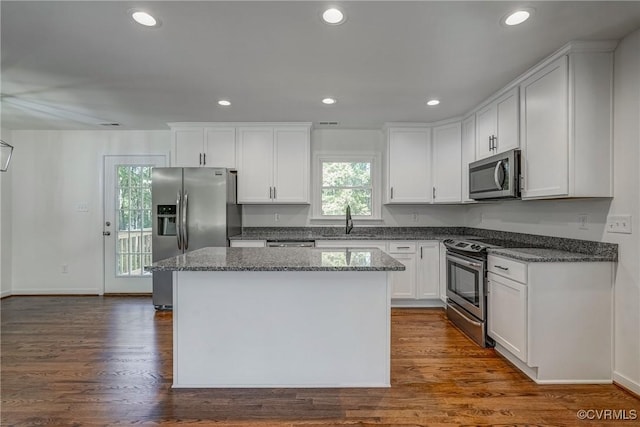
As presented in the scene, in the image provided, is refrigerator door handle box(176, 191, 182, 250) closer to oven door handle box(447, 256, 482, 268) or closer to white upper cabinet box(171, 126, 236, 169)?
white upper cabinet box(171, 126, 236, 169)

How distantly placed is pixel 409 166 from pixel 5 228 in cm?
569

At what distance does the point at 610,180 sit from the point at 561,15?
1173 mm

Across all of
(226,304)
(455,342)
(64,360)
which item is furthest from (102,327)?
(455,342)

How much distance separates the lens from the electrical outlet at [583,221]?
244 centimetres

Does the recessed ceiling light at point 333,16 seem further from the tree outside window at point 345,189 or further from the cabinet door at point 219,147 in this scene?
the tree outside window at point 345,189

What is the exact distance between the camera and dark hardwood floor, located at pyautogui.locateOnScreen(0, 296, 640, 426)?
186 centimetres

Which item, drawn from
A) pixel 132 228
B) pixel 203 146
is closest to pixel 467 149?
pixel 203 146

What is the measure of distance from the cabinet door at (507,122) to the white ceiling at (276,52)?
0.49 feet

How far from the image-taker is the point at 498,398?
206cm

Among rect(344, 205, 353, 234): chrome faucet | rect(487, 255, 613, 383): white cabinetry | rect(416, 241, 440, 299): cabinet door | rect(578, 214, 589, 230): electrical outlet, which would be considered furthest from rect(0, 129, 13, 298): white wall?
rect(578, 214, 589, 230): electrical outlet

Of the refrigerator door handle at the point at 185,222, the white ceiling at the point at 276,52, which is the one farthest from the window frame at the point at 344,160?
the refrigerator door handle at the point at 185,222

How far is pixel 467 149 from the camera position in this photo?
3.81 meters

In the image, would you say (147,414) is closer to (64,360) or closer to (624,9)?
(64,360)

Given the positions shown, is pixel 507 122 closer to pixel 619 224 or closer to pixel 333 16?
pixel 619 224
